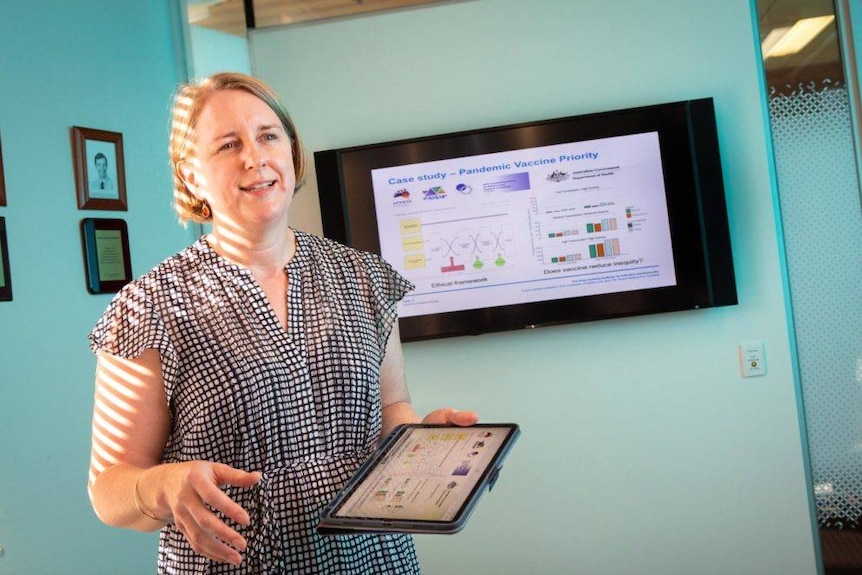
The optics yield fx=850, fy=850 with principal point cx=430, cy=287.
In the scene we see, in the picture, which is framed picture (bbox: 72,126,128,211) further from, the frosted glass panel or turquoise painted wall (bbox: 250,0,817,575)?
the frosted glass panel

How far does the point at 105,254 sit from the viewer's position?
8.80 ft

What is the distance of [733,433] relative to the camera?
2936 mm

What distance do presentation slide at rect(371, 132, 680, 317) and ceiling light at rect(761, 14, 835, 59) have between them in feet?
1.63

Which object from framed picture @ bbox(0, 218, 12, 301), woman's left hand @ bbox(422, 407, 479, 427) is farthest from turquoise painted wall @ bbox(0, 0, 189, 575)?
woman's left hand @ bbox(422, 407, 479, 427)

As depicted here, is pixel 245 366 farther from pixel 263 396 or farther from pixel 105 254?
pixel 105 254

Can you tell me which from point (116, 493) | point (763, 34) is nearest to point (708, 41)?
point (763, 34)

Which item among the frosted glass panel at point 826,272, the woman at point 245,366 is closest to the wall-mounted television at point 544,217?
the frosted glass panel at point 826,272

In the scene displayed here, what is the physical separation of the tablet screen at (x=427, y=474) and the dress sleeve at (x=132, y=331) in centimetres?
35

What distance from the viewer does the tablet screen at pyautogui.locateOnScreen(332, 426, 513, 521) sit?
3.70 feet

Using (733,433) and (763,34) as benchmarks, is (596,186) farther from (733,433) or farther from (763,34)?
(733,433)

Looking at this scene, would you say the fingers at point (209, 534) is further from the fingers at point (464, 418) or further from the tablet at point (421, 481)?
the fingers at point (464, 418)

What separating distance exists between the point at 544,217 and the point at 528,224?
60 mm

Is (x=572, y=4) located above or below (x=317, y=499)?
above

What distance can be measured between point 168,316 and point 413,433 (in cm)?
42
